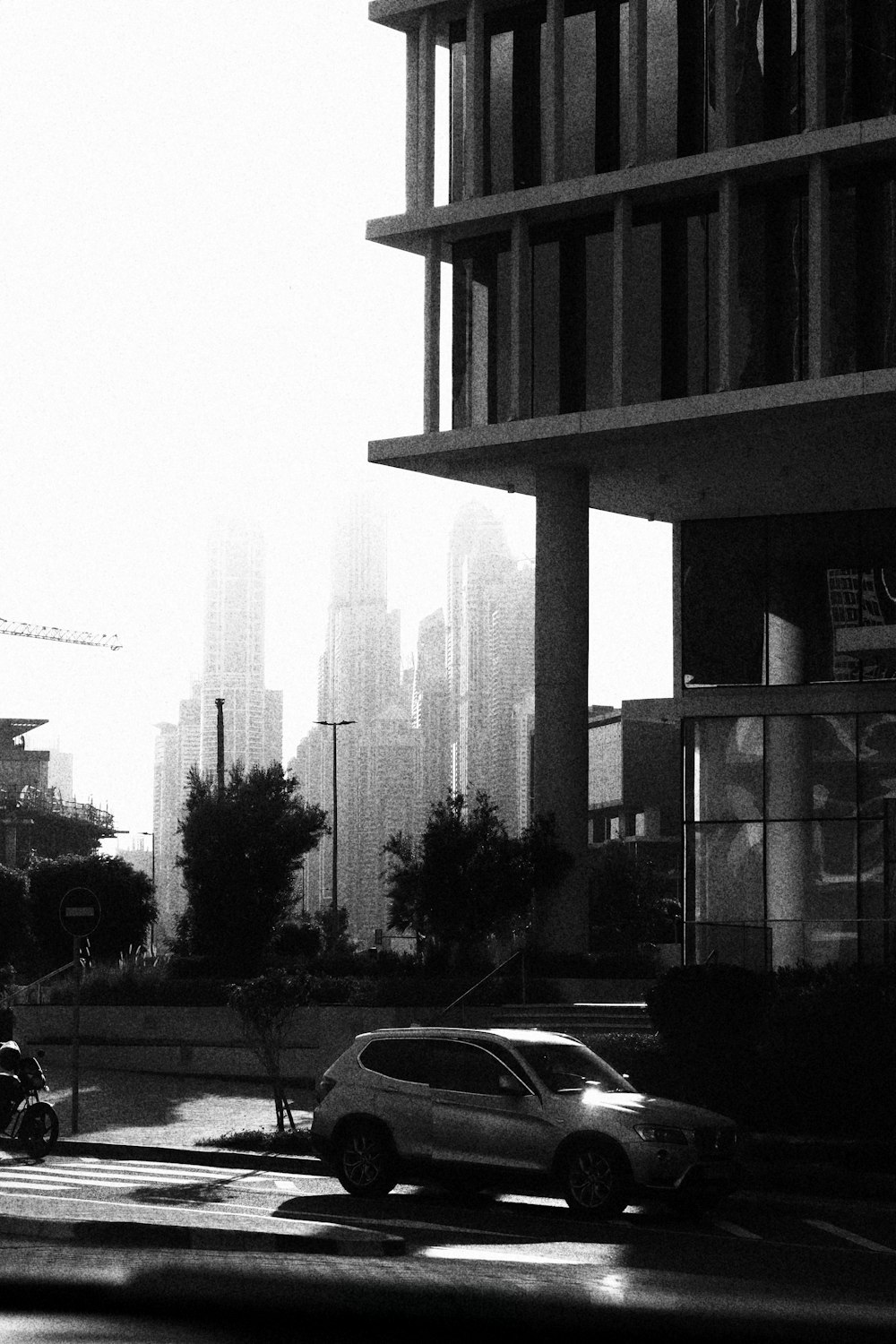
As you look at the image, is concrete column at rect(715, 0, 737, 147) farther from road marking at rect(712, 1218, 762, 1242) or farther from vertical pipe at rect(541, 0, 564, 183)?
road marking at rect(712, 1218, 762, 1242)

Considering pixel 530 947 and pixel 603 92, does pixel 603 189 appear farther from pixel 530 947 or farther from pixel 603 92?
pixel 530 947

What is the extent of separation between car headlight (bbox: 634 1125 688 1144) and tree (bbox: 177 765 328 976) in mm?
29594

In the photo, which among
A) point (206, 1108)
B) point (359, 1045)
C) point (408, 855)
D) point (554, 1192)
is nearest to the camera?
point (554, 1192)

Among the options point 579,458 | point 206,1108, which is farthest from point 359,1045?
point 579,458

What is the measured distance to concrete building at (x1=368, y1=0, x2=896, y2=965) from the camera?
118 feet

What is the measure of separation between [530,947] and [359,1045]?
882 inches

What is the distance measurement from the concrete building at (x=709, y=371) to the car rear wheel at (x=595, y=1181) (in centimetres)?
2022

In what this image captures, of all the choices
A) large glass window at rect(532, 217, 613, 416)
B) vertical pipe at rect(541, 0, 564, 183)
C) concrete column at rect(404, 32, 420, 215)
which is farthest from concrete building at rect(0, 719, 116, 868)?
vertical pipe at rect(541, 0, 564, 183)

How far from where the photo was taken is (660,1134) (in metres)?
14.3

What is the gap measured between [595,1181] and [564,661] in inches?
A: 1072

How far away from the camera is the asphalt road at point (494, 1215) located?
11.5 metres

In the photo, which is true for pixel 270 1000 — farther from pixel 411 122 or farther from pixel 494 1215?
pixel 411 122

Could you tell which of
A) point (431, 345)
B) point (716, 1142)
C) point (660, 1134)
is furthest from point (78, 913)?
point (431, 345)

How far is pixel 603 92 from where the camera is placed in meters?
39.2
